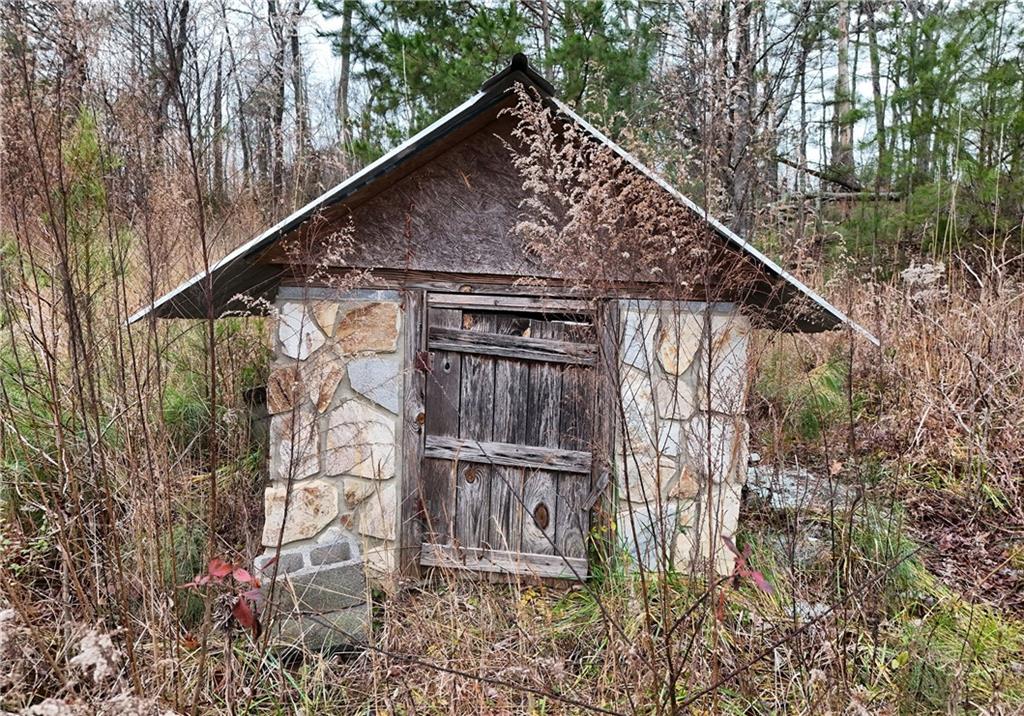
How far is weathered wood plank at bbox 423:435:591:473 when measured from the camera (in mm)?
3717

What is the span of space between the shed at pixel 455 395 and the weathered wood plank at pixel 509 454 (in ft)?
0.04

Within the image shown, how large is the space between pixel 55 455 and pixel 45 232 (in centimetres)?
224

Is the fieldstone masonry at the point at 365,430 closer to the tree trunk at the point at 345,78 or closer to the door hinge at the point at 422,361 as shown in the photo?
the door hinge at the point at 422,361

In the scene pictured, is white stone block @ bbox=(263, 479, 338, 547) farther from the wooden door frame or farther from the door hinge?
the door hinge

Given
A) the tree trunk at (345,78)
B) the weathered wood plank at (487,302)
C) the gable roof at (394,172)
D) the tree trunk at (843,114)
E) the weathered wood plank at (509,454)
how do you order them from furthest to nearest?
the tree trunk at (843,114) → the tree trunk at (345,78) → the weathered wood plank at (509,454) → the weathered wood plank at (487,302) → the gable roof at (394,172)

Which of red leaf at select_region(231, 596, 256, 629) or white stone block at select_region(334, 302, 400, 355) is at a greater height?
white stone block at select_region(334, 302, 400, 355)

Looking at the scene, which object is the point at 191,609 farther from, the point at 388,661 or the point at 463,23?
the point at 463,23

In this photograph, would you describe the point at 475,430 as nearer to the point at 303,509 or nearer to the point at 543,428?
the point at 543,428

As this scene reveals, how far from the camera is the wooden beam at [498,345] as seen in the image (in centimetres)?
366

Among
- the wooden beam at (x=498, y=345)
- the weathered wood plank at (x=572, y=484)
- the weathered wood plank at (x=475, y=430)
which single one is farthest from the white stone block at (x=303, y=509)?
the weathered wood plank at (x=572, y=484)

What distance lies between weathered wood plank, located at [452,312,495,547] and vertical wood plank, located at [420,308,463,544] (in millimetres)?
48

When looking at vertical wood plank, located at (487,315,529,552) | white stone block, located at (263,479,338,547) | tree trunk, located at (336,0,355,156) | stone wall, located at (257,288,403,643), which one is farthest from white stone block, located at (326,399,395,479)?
tree trunk, located at (336,0,355,156)

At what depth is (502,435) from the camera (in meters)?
3.76

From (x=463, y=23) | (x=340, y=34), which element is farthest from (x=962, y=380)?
(x=340, y=34)
